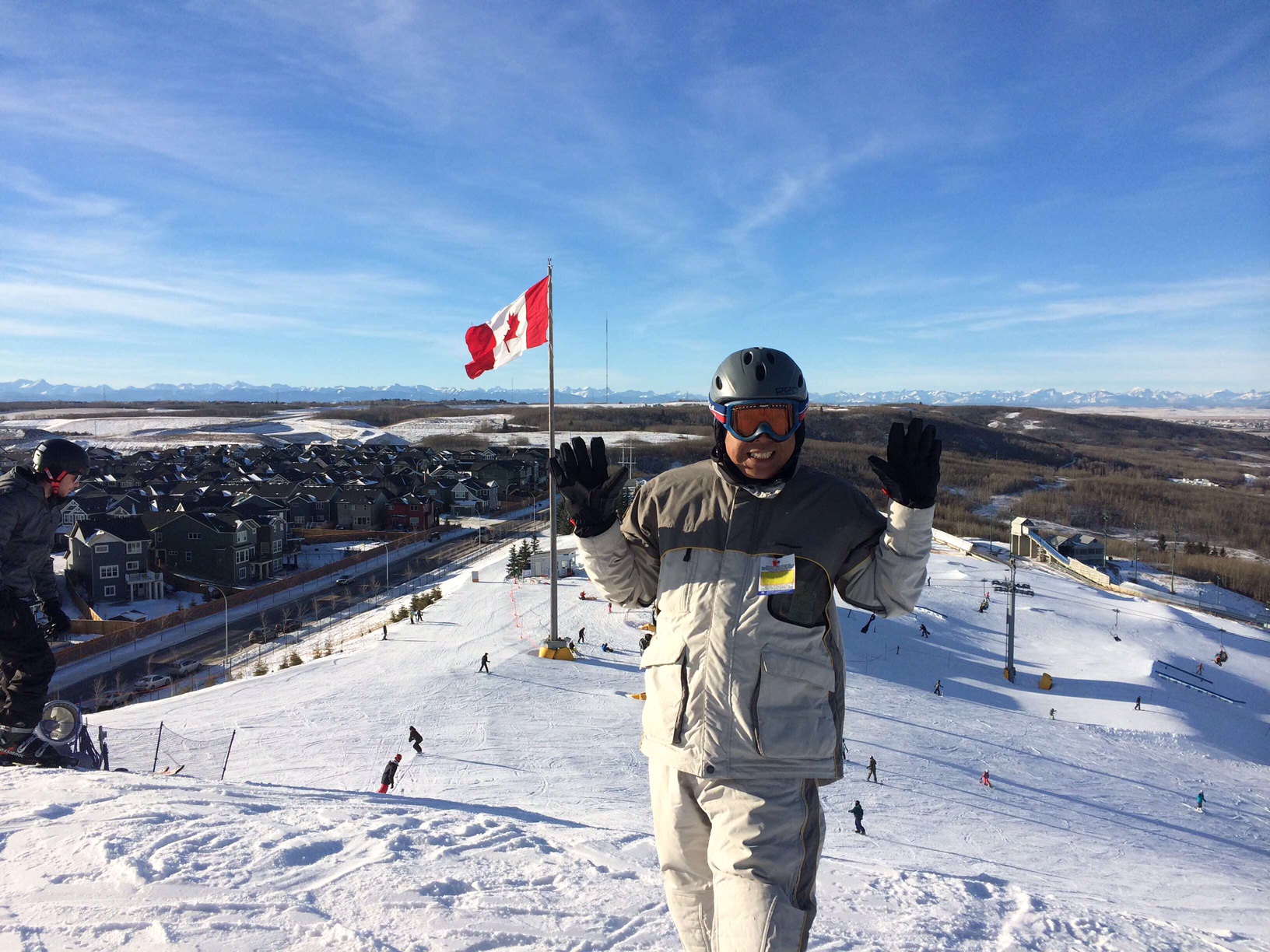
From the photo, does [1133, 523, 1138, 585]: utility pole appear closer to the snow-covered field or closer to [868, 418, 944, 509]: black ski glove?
the snow-covered field

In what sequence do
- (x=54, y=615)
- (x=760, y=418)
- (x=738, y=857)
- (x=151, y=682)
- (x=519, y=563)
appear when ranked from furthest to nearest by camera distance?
(x=519, y=563) → (x=151, y=682) → (x=54, y=615) → (x=760, y=418) → (x=738, y=857)

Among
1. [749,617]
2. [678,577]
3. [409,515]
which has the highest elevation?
[678,577]

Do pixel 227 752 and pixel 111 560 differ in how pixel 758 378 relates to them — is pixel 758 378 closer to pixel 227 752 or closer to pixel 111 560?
pixel 227 752

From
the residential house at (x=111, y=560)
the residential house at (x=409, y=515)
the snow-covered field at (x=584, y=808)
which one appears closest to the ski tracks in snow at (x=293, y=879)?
the snow-covered field at (x=584, y=808)

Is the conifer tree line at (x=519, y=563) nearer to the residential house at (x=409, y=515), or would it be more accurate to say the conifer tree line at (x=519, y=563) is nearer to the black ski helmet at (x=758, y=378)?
the residential house at (x=409, y=515)

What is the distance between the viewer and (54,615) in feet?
21.6

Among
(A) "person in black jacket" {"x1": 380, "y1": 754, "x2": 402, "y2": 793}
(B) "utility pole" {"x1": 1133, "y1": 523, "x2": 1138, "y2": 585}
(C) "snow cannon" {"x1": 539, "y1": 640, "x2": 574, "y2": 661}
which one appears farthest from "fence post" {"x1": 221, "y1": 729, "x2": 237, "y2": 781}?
(B) "utility pole" {"x1": 1133, "y1": 523, "x2": 1138, "y2": 585}

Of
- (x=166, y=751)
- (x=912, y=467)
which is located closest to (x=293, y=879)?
(x=912, y=467)

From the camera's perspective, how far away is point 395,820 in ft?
20.8

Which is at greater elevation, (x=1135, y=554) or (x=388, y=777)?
(x=388, y=777)

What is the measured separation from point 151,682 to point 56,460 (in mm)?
21427

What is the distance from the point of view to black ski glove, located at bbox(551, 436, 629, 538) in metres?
3.19

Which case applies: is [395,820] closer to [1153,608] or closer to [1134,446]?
[1153,608]

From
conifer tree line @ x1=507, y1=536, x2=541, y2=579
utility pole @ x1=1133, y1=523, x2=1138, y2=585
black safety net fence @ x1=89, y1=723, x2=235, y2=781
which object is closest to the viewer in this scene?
black safety net fence @ x1=89, y1=723, x2=235, y2=781
